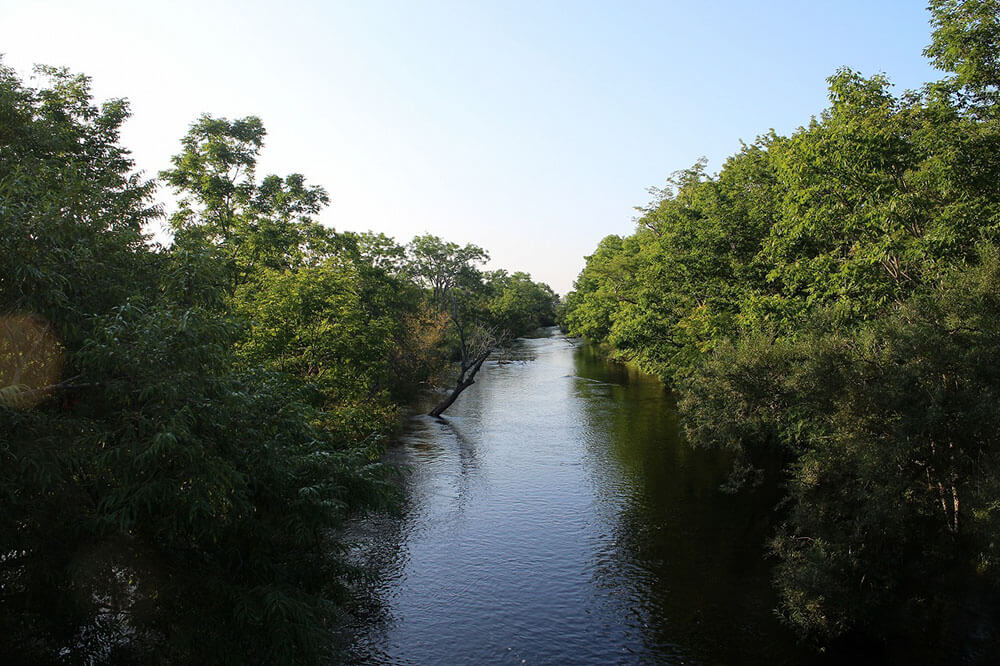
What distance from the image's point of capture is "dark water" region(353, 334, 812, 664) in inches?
658

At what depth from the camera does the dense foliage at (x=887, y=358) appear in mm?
14461

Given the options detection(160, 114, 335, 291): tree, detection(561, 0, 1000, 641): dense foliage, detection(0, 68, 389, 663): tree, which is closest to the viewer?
detection(0, 68, 389, 663): tree

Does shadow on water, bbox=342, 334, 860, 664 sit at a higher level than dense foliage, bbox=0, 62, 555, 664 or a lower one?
lower

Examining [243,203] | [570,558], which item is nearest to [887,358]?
[570,558]

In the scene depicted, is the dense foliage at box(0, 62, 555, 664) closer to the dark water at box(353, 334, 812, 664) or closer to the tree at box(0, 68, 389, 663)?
the tree at box(0, 68, 389, 663)

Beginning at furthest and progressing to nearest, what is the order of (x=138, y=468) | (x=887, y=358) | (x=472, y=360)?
1. (x=472, y=360)
2. (x=887, y=358)
3. (x=138, y=468)

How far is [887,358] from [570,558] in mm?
12111

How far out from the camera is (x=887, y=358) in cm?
1545

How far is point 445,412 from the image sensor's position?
156ft

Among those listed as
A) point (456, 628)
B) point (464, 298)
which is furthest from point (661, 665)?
point (464, 298)

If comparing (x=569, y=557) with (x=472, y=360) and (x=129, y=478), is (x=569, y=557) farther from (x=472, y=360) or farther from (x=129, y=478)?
(x=472, y=360)

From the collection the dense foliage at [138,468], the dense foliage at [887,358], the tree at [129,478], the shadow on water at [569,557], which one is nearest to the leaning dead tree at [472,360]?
the shadow on water at [569,557]

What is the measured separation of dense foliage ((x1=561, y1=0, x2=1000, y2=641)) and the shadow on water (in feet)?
7.33

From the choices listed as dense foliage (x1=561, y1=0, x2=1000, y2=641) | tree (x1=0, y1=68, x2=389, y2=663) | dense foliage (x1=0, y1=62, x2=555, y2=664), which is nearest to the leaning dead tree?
dense foliage (x1=561, y1=0, x2=1000, y2=641)
